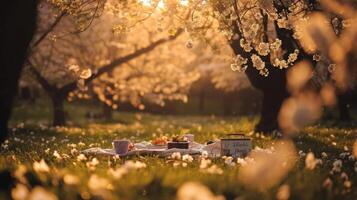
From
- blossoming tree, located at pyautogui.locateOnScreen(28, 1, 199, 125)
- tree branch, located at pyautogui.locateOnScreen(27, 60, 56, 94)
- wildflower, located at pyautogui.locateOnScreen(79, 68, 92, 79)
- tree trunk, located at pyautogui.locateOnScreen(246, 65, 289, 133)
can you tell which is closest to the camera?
wildflower, located at pyautogui.locateOnScreen(79, 68, 92, 79)

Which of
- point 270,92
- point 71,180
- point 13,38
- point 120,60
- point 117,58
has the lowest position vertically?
point 71,180

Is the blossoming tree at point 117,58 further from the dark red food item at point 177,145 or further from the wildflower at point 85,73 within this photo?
the dark red food item at point 177,145

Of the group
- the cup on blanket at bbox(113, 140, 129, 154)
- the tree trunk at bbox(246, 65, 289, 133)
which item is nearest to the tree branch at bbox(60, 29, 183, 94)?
the tree trunk at bbox(246, 65, 289, 133)

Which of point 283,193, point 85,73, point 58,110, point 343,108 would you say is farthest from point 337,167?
point 58,110

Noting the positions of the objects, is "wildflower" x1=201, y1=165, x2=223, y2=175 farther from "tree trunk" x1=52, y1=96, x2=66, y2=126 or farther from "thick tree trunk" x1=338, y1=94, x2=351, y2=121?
"thick tree trunk" x1=338, y1=94, x2=351, y2=121

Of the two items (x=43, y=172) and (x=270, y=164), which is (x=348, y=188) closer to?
(x=270, y=164)

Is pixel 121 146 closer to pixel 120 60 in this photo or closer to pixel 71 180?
pixel 71 180

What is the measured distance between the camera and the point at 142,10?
1570 centimetres

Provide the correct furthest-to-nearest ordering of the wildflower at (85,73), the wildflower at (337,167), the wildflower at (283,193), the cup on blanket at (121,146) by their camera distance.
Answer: the wildflower at (85,73) < the cup on blanket at (121,146) < the wildflower at (337,167) < the wildflower at (283,193)

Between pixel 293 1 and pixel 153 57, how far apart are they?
2732 centimetres

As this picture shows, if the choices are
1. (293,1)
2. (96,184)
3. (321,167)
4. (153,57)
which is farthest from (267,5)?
(153,57)

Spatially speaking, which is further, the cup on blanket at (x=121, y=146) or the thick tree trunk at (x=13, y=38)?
the cup on blanket at (x=121, y=146)

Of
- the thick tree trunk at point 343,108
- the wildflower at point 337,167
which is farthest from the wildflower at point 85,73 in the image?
the thick tree trunk at point 343,108

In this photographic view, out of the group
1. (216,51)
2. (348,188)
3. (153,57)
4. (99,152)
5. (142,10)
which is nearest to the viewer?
(348,188)
